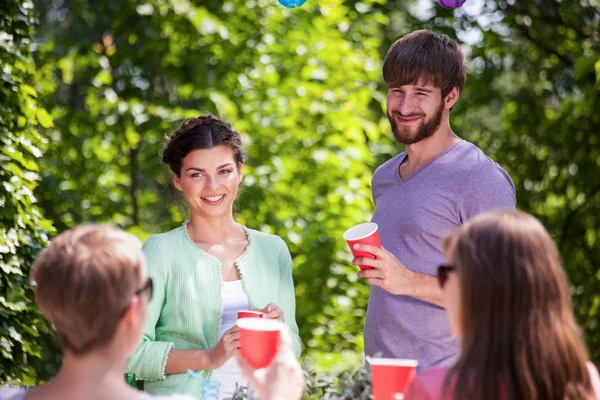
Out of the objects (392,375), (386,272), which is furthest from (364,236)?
(392,375)

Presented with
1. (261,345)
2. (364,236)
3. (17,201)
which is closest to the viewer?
(261,345)

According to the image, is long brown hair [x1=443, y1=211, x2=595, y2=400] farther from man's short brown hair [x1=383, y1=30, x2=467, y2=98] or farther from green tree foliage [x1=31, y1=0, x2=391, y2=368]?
green tree foliage [x1=31, y1=0, x2=391, y2=368]

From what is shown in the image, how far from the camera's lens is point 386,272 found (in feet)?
8.55

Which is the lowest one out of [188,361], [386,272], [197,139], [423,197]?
[188,361]

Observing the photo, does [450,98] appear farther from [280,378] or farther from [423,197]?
[280,378]

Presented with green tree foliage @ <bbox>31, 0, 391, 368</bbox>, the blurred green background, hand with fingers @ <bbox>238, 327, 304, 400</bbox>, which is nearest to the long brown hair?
hand with fingers @ <bbox>238, 327, 304, 400</bbox>

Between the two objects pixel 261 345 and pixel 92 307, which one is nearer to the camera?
pixel 92 307

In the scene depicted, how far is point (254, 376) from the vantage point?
6.07 feet

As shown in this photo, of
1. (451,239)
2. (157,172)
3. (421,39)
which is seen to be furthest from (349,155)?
(451,239)

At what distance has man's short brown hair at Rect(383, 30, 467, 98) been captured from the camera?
2.95 m

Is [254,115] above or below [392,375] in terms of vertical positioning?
above

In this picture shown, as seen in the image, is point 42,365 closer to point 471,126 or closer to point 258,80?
point 258,80

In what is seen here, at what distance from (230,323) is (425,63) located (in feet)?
3.65

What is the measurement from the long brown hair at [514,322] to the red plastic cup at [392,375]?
0.20 meters
